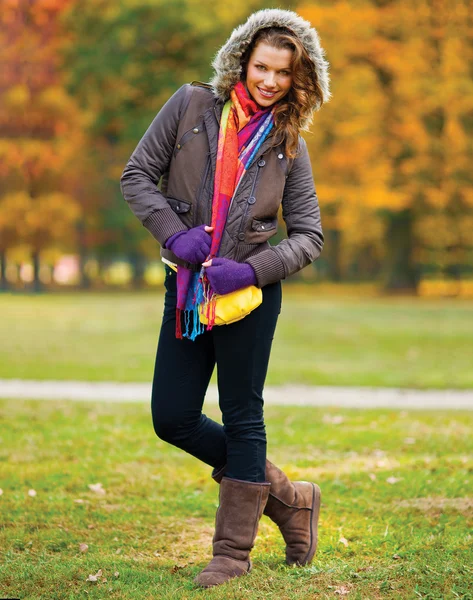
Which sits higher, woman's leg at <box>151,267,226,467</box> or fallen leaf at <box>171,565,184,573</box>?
woman's leg at <box>151,267,226,467</box>

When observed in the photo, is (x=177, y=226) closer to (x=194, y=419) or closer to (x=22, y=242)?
(x=194, y=419)

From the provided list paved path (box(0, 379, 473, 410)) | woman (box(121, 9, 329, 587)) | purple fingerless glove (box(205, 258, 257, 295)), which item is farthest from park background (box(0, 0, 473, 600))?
purple fingerless glove (box(205, 258, 257, 295))

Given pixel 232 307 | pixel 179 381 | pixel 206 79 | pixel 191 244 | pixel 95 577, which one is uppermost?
pixel 206 79

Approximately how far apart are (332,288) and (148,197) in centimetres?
3033

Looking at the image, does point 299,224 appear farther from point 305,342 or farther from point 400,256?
point 400,256

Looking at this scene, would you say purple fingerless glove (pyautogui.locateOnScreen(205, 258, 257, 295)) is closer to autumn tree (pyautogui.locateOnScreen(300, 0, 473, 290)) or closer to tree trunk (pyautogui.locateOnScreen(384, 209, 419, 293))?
autumn tree (pyautogui.locateOnScreen(300, 0, 473, 290))

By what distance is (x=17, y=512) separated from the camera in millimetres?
4824

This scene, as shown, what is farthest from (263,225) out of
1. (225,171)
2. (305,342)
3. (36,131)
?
(36,131)

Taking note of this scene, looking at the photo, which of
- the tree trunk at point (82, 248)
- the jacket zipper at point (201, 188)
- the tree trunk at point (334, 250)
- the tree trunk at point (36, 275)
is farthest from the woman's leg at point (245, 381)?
the tree trunk at point (334, 250)

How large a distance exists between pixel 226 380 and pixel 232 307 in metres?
0.34

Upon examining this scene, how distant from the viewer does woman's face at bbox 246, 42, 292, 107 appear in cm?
362

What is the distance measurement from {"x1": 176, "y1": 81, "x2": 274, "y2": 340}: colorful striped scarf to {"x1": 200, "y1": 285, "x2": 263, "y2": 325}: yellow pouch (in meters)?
0.02

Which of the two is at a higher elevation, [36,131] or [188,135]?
[36,131]

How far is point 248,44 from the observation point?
12.0 feet
